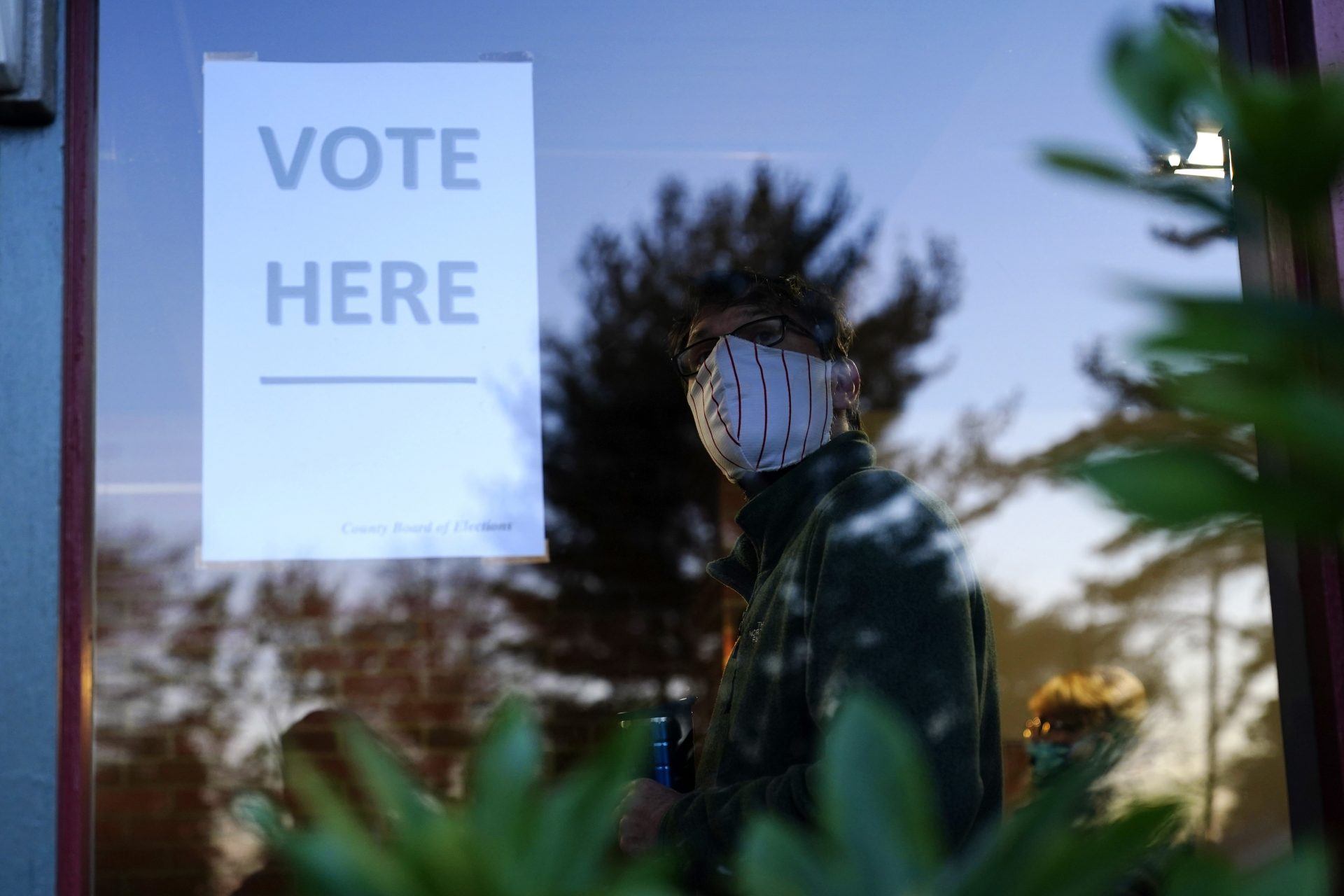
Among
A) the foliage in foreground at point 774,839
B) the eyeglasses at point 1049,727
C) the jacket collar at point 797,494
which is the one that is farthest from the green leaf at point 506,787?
the eyeglasses at point 1049,727

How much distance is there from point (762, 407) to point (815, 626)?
552 millimetres

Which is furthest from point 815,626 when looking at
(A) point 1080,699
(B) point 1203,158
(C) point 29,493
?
(A) point 1080,699

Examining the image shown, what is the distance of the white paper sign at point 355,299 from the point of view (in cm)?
215

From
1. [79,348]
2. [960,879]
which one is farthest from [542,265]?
[960,879]

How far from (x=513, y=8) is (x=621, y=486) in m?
1.30

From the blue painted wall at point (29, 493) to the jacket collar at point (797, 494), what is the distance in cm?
82

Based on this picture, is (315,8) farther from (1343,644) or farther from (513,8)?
(1343,644)

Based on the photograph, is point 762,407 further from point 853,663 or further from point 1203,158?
point 1203,158

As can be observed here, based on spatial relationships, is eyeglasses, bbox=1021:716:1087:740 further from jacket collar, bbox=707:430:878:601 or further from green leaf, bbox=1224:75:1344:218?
green leaf, bbox=1224:75:1344:218

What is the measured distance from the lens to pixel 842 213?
11.0ft

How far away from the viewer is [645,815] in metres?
1.45

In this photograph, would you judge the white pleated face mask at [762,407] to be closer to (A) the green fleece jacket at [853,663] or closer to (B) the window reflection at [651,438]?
(A) the green fleece jacket at [853,663]

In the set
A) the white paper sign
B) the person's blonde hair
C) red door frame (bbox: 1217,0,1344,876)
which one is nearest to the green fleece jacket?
red door frame (bbox: 1217,0,1344,876)

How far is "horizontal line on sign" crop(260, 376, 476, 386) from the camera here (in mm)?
2145
